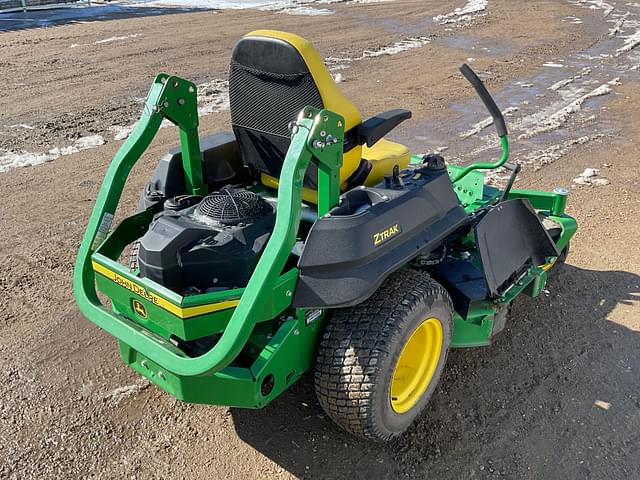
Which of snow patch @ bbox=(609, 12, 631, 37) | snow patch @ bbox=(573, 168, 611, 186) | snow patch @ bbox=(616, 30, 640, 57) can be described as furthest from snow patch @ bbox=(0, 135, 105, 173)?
snow patch @ bbox=(609, 12, 631, 37)

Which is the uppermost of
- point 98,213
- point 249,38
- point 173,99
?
point 249,38

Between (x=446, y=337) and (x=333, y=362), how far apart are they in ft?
2.21

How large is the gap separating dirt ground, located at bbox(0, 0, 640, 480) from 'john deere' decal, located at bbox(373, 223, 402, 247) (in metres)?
0.99

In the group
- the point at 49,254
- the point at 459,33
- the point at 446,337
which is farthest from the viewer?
the point at 459,33

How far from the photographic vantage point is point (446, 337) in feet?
9.75

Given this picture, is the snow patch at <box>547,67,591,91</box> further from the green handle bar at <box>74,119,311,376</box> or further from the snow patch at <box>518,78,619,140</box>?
the green handle bar at <box>74,119,311,376</box>

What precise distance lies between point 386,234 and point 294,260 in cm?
41

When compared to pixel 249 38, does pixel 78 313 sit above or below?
below

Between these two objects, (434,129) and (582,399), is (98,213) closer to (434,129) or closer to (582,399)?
(582,399)

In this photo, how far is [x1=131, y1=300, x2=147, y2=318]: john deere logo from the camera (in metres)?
2.51

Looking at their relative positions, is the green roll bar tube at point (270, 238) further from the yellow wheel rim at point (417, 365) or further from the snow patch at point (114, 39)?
the snow patch at point (114, 39)

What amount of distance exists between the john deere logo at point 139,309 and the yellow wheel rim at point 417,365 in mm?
1161

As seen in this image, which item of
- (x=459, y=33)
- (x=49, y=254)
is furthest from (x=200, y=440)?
(x=459, y=33)

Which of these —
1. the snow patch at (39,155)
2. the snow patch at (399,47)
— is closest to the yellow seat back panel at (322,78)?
the snow patch at (39,155)
